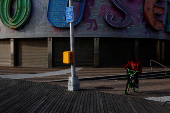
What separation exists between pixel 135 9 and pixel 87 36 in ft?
21.7

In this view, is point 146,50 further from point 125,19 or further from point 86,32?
point 86,32

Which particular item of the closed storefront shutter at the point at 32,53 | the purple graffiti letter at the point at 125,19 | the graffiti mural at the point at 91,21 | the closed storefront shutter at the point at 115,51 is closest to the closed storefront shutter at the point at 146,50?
A: the closed storefront shutter at the point at 115,51

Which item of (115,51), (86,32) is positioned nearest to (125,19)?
(115,51)

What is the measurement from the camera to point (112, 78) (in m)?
14.2

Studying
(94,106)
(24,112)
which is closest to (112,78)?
(94,106)

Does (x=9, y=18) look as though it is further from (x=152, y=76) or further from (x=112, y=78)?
(x=152, y=76)

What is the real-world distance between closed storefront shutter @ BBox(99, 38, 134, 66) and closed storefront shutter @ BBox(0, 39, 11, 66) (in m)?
12.0

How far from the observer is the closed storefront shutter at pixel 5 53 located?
25.8 meters

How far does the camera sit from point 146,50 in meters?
26.5

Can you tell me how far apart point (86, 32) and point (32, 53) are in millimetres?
7271

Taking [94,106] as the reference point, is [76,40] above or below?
above

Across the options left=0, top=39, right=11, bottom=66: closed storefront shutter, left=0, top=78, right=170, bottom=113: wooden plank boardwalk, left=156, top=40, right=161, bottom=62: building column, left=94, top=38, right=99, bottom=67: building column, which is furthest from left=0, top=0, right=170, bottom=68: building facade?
left=0, top=78, right=170, bottom=113: wooden plank boardwalk

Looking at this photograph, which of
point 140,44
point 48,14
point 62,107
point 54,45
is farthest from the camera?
point 140,44

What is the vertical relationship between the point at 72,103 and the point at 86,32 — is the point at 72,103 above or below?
below
